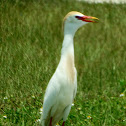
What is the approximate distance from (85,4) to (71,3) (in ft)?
1.41

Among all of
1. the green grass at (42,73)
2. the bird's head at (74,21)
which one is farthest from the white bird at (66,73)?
the green grass at (42,73)

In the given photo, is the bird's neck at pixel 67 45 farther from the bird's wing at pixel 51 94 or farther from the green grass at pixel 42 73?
the green grass at pixel 42 73

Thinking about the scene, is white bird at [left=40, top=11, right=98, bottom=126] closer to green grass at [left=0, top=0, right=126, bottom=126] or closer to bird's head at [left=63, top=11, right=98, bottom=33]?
bird's head at [left=63, top=11, right=98, bottom=33]

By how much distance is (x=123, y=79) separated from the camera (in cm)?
463

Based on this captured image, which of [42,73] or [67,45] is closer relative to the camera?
[67,45]

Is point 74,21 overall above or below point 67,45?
above

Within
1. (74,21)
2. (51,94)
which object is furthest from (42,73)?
(74,21)

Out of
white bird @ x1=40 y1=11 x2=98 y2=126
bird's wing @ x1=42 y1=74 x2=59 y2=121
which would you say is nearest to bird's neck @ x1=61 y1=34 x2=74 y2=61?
white bird @ x1=40 y1=11 x2=98 y2=126

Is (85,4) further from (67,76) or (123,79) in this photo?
(67,76)

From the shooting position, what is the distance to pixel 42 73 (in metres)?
3.52

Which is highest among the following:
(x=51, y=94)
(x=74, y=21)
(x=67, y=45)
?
(x=74, y=21)

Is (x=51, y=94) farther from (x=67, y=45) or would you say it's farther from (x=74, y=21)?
(x=74, y=21)

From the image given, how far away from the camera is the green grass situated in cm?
332

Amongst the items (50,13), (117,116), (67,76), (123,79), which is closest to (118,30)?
(50,13)
